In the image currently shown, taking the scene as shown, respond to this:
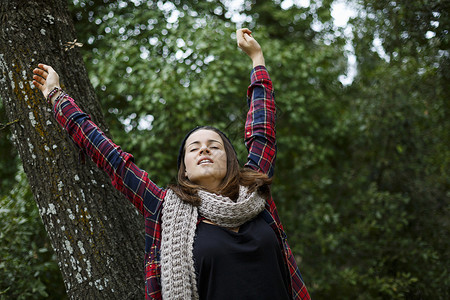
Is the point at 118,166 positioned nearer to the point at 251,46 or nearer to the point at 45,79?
the point at 45,79

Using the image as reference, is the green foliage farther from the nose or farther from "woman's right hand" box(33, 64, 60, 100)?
the nose

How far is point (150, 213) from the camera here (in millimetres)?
1837

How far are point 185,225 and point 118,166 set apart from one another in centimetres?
37

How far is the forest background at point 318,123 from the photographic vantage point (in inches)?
158

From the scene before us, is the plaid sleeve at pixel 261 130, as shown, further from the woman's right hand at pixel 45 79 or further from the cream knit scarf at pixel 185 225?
the woman's right hand at pixel 45 79

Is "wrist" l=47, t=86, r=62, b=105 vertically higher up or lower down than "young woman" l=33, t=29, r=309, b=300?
higher up

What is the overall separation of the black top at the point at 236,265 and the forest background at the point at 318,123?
1.76m

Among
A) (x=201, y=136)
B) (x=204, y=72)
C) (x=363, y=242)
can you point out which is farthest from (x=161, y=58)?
(x=363, y=242)

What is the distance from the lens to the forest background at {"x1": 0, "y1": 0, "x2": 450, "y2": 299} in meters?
4.00

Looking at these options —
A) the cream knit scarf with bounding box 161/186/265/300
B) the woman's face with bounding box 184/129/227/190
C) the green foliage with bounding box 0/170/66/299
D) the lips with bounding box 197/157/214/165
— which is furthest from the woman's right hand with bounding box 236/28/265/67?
the green foliage with bounding box 0/170/66/299

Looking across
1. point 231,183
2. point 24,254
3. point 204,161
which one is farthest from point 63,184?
point 24,254

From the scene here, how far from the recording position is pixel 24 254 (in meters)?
3.54

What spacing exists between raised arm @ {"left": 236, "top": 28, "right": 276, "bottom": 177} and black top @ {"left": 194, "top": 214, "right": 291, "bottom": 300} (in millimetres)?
409

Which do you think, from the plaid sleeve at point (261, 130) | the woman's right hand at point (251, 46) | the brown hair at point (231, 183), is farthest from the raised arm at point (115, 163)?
the woman's right hand at point (251, 46)
